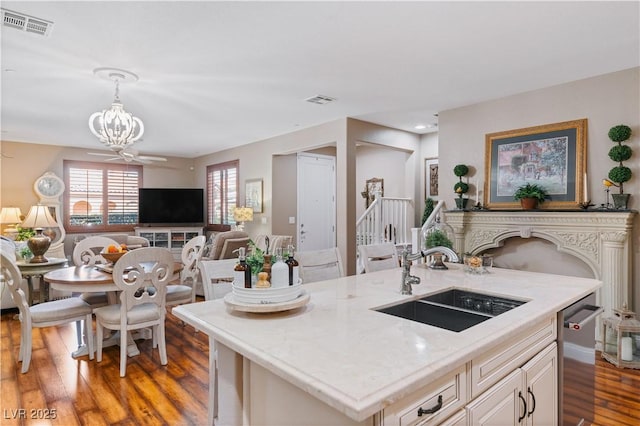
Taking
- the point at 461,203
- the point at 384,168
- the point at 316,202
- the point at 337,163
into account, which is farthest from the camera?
the point at 384,168

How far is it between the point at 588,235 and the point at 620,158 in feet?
2.54

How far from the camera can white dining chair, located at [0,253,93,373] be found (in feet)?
10.2

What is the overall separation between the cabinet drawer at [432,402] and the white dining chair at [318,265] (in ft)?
4.80

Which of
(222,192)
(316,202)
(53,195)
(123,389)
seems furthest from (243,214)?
(123,389)

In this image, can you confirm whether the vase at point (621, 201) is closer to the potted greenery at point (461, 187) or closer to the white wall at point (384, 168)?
the potted greenery at point (461, 187)

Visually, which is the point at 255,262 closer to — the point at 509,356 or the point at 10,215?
the point at 509,356

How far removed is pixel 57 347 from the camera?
3.69 meters

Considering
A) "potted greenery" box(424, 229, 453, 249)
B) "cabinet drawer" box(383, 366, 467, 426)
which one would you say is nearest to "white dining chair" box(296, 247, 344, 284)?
"potted greenery" box(424, 229, 453, 249)

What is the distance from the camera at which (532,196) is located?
13.3ft

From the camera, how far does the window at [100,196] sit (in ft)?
25.0

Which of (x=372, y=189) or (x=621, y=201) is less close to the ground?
(x=372, y=189)

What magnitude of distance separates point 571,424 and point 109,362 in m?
3.53

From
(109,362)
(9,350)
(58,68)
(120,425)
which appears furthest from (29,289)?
(120,425)

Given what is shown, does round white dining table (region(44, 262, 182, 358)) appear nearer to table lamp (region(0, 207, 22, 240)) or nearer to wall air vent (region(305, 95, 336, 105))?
wall air vent (region(305, 95, 336, 105))
